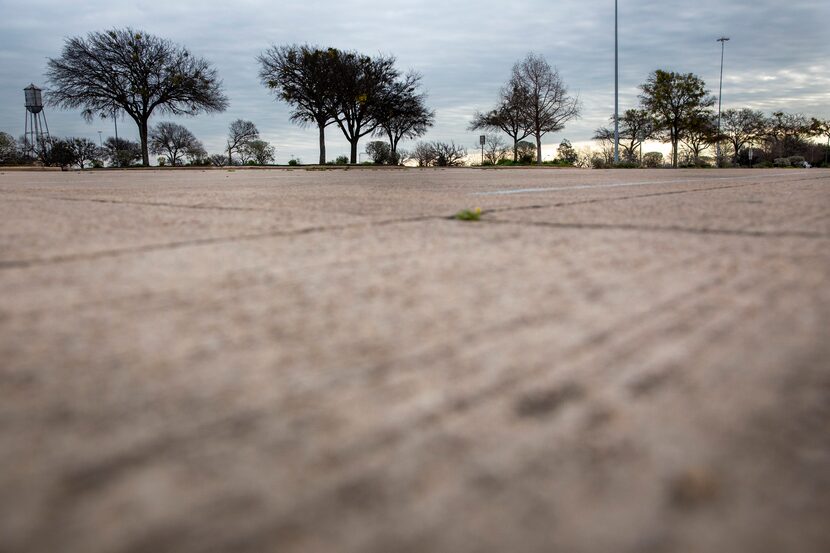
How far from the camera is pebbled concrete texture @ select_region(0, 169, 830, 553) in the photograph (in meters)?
0.47

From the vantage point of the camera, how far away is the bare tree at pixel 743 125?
208 ft

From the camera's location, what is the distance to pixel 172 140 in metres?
68.1

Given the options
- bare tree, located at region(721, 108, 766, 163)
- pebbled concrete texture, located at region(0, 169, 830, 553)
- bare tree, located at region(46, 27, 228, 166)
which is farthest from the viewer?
bare tree, located at region(721, 108, 766, 163)

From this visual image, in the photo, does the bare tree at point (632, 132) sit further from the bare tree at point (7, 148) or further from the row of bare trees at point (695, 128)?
the bare tree at point (7, 148)

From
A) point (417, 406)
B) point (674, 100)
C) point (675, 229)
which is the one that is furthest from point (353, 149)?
point (417, 406)

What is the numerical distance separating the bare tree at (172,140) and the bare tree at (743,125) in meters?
58.9

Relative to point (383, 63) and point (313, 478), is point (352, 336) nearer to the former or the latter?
point (313, 478)

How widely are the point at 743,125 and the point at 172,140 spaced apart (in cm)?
6252

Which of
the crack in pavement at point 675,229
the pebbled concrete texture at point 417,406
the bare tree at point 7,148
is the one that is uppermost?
the bare tree at point 7,148

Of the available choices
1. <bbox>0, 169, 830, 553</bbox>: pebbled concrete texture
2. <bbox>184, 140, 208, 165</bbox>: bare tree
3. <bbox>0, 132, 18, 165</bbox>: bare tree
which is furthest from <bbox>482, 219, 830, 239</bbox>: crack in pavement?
<bbox>184, 140, 208, 165</bbox>: bare tree

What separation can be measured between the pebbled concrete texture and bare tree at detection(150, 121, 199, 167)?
7097 centimetres

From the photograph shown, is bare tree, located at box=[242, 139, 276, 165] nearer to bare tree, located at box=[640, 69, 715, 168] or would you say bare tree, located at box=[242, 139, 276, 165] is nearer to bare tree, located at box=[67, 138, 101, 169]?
bare tree, located at box=[67, 138, 101, 169]

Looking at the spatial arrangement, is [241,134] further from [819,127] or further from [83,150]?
[819,127]

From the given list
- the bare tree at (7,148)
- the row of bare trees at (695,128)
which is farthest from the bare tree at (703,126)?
the bare tree at (7,148)
